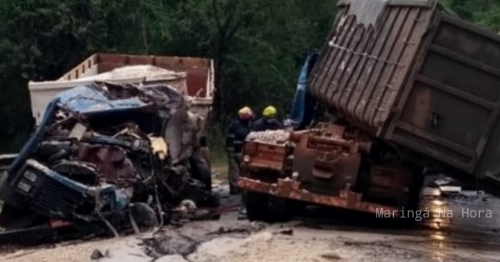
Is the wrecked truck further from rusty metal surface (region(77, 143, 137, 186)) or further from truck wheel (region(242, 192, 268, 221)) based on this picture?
rusty metal surface (region(77, 143, 137, 186))

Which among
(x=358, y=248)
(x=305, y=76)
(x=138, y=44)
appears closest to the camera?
(x=358, y=248)

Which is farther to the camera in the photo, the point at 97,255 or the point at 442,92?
the point at 442,92

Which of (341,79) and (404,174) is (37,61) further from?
(404,174)

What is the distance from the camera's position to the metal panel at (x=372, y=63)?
12039 millimetres

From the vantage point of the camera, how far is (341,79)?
14.4 m

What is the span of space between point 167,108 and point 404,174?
346 centimetres

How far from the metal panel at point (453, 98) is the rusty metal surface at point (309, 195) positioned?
107 centimetres

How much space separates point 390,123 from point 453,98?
72 centimetres

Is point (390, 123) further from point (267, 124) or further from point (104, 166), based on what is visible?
point (267, 124)

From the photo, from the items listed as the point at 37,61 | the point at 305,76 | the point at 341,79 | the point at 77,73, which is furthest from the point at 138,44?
the point at 341,79

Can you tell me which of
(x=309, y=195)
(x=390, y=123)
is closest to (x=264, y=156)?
(x=309, y=195)

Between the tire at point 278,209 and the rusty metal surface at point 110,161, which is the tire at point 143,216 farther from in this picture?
the tire at point 278,209

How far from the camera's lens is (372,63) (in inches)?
513

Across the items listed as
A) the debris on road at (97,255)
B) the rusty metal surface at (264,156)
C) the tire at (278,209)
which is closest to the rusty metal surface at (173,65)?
the rusty metal surface at (264,156)
